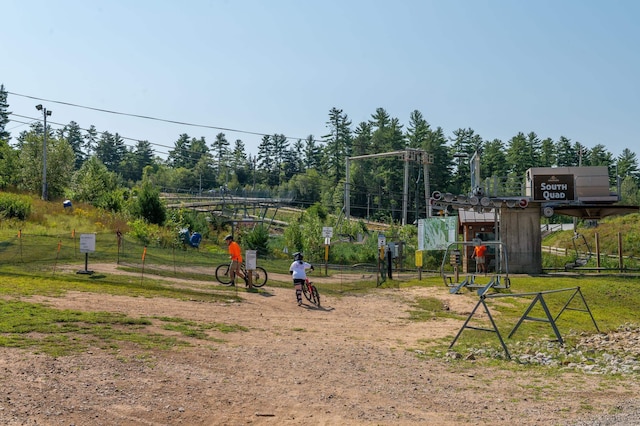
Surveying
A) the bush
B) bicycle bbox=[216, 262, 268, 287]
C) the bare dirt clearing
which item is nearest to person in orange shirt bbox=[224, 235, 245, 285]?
bicycle bbox=[216, 262, 268, 287]

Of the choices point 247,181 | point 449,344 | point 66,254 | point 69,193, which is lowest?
point 449,344

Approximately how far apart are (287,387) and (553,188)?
29.4m

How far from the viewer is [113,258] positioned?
31.2 m

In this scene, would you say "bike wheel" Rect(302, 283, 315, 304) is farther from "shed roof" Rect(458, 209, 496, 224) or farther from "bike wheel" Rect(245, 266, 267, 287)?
"shed roof" Rect(458, 209, 496, 224)

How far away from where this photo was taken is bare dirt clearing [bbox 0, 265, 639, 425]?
31.0ft

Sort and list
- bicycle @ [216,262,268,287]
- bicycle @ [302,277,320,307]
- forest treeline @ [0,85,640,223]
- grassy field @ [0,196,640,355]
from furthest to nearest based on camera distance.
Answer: forest treeline @ [0,85,640,223], bicycle @ [216,262,268,287], bicycle @ [302,277,320,307], grassy field @ [0,196,640,355]

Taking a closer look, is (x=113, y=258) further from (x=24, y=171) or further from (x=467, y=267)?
(x=24, y=171)

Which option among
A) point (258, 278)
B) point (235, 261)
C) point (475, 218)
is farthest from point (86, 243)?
point (475, 218)

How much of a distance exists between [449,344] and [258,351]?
4743 millimetres

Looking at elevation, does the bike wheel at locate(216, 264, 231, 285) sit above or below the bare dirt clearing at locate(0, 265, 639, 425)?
above

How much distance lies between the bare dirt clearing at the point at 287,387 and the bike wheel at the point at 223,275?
31.5 feet

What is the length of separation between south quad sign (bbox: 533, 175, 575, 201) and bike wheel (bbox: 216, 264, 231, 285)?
18.6 m

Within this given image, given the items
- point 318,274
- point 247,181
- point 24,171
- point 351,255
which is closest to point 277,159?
point 247,181

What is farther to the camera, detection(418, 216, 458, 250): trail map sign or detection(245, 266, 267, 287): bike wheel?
detection(418, 216, 458, 250): trail map sign
